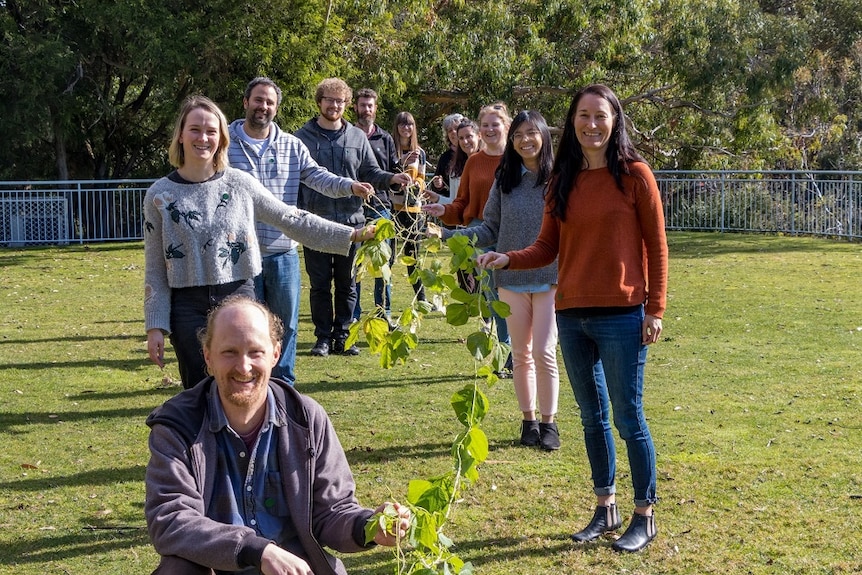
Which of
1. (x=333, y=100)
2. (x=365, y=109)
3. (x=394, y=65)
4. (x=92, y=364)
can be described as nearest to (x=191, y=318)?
(x=333, y=100)

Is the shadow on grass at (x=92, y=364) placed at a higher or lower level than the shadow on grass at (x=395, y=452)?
higher

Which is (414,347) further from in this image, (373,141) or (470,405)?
(373,141)

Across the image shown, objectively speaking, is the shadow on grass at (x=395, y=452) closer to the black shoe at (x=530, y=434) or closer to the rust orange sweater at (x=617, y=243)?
the black shoe at (x=530, y=434)

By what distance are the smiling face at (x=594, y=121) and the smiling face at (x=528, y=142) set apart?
1577 mm

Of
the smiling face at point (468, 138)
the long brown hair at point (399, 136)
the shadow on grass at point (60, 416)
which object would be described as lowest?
the shadow on grass at point (60, 416)

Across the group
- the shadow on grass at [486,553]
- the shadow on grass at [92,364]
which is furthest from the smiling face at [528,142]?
the shadow on grass at [92,364]

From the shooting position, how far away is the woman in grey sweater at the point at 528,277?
6.93 meters

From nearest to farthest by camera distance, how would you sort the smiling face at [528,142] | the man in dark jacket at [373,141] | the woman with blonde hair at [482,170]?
1. the smiling face at [528,142]
2. the woman with blonde hair at [482,170]
3. the man in dark jacket at [373,141]

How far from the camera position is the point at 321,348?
10.5 meters

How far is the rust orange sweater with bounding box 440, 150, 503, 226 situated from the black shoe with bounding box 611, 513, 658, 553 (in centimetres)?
307

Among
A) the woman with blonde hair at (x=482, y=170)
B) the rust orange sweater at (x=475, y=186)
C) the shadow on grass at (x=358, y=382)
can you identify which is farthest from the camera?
the shadow on grass at (x=358, y=382)

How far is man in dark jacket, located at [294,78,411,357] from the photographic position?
31.6ft

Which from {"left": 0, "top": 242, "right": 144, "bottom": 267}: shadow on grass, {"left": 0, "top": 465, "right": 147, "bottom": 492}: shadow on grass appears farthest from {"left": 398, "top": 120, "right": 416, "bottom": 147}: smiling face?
{"left": 0, "top": 242, "right": 144, "bottom": 267}: shadow on grass

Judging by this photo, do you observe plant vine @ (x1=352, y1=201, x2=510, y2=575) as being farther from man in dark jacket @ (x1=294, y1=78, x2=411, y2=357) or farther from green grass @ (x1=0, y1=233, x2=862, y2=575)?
man in dark jacket @ (x1=294, y1=78, x2=411, y2=357)
